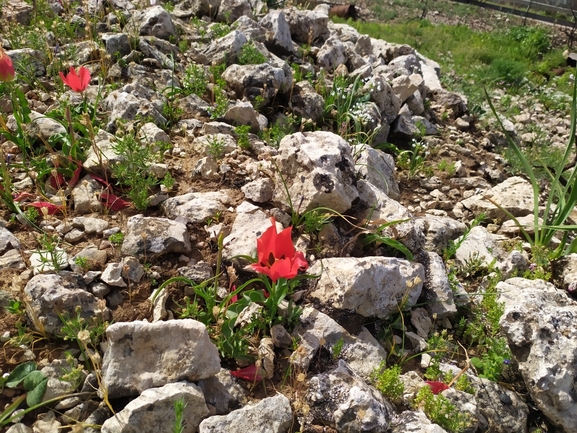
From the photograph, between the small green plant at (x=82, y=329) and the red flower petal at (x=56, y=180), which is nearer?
the small green plant at (x=82, y=329)

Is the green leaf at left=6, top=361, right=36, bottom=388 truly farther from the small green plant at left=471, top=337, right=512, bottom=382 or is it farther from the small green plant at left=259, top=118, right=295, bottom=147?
the small green plant at left=259, top=118, right=295, bottom=147

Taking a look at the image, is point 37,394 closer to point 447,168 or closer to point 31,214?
point 31,214

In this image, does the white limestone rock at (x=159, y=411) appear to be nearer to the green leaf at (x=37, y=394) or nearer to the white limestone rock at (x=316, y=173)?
the green leaf at (x=37, y=394)

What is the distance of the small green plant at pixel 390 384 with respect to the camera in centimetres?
218

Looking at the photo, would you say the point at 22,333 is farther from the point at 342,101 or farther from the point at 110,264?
the point at 342,101

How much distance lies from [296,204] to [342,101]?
185 cm

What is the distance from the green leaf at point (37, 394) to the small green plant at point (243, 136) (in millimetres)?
2005

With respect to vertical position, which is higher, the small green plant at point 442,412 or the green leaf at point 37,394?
the green leaf at point 37,394

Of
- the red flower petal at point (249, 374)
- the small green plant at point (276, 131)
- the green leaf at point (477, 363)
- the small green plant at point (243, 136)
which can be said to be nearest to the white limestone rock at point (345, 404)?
the red flower petal at point (249, 374)

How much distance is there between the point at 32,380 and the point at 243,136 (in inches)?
82.3

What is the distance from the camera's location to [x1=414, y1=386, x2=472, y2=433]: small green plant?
2.10 metres

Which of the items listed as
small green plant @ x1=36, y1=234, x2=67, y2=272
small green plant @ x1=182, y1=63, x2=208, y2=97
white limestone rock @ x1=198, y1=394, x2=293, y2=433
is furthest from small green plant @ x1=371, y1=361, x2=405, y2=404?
small green plant @ x1=182, y1=63, x2=208, y2=97

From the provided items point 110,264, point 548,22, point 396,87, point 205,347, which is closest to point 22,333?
point 110,264

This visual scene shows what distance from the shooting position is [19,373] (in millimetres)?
1936
